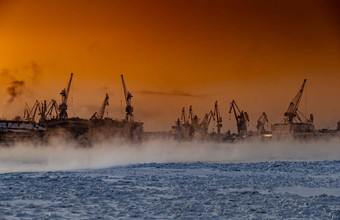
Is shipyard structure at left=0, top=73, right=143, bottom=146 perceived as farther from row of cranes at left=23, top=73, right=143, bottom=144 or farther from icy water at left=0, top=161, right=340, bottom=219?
icy water at left=0, top=161, right=340, bottom=219

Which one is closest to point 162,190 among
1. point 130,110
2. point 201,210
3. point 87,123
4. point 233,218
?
point 201,210

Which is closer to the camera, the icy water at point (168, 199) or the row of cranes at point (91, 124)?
the icy water at point (168, 199)

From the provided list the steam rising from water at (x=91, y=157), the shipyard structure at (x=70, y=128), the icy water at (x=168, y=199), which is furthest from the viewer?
the shipyard structure at (x=70, y=128)

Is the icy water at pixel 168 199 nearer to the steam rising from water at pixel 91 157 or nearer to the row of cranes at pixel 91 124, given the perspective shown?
the steam rising from water at pixel 91 157

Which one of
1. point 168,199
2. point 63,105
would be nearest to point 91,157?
point 168,199

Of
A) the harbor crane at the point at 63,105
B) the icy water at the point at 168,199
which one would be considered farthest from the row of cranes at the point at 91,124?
the icy water at the point at 168,199

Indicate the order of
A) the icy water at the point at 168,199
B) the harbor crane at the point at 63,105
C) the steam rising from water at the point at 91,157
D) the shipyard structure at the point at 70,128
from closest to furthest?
the icy water at the point at 168,199, the steam rising from water at the point at 91,157, the shipyard structure at the point at 70,128, the harbor crane at the point at 63,105

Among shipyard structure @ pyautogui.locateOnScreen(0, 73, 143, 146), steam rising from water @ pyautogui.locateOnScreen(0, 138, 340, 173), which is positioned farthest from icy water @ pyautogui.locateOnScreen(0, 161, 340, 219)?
shipyard structure @ pyautogui.locateOnScreen(0, 73, 143, 146)

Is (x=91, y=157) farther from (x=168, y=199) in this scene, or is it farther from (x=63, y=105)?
(x=63, y=105)

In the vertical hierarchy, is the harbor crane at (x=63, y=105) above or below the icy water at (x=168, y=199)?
above

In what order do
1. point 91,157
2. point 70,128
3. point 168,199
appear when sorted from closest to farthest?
point 168,199 < point 91,157 < point 70,128

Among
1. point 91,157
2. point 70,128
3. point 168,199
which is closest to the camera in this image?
point 168,199

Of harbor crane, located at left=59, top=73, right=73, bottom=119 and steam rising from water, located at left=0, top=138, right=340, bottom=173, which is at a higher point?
harbor crane, located at left=59, top=73, right=73, bottom=119

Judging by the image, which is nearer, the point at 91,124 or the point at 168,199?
the point at 168,199
